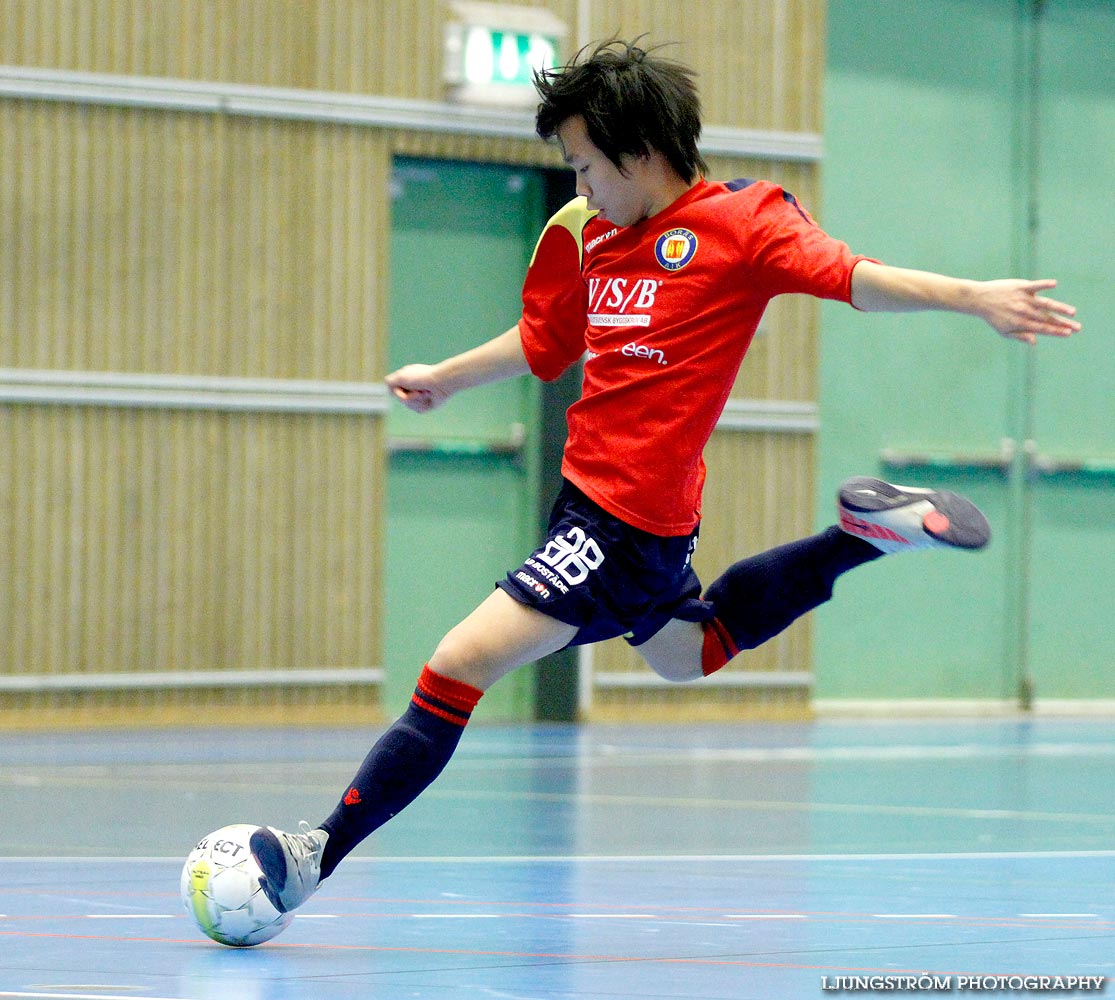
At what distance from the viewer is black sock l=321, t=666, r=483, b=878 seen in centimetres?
352

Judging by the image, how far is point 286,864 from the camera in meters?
3.39

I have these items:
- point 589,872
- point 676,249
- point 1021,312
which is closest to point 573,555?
point 676,249

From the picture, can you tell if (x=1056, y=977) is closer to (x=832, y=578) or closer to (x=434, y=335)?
(x=832, y=578)

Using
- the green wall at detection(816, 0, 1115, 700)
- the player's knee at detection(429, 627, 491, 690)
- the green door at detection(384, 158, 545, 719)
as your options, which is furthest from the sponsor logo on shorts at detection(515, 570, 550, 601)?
the green wall at detection(816, 0, 1115, 700)

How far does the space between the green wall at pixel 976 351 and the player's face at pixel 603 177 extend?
26.7 ft

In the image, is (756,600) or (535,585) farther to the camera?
(756,600)

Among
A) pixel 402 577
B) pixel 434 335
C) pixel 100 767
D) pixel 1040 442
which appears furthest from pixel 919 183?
pixel 100 767

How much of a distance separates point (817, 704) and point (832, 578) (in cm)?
761

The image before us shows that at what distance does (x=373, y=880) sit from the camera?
14.9ft

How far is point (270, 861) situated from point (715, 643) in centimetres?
130

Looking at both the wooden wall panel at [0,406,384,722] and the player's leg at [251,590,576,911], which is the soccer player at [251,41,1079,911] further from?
the wooden wall panel at [0,406,384,722]

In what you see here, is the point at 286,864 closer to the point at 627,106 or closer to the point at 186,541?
the point at 627,106

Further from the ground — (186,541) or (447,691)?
(447,691)

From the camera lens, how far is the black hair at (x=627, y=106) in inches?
143
